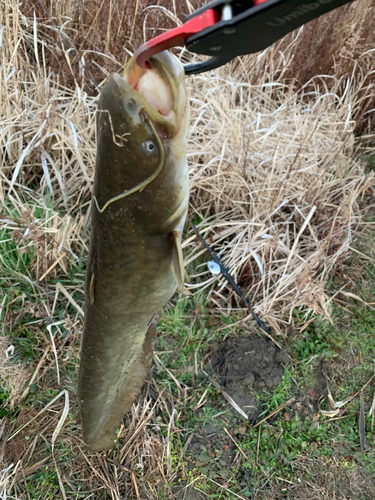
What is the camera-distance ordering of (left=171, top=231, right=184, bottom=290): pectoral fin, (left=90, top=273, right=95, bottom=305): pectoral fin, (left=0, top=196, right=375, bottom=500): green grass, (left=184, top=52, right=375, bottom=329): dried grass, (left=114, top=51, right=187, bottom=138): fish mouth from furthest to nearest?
(left=184, top=52, right=375, bottom=329): dried grass < (left=0, top=196, right=375, bottom=500): green grass < (left=90, top=273, right=95, bottom=305): pectoral fin < (left=171, top=231, right=184, bottom=290): pectoral fin < (left=114, top=51, right=187, bottom=138): fish mouth

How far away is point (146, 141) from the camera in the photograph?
3.11 feet

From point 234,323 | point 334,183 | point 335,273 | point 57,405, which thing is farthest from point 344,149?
point 57,405

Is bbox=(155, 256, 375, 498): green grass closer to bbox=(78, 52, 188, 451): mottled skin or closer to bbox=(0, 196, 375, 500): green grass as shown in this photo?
bbox=(0, 196, 375, 500): green grass

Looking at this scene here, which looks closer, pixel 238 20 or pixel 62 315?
pixel 238 20

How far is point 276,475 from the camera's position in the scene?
193 centimetres

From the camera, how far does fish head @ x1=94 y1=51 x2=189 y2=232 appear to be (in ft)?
2.92

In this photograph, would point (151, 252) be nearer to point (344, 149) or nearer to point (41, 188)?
point (41, 188)

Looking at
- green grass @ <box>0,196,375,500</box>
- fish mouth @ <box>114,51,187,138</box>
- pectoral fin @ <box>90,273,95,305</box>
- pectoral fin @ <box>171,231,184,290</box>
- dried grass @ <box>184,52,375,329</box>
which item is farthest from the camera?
dried grass @ <box>184,52,375,329</box>

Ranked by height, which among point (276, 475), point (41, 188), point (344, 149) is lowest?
point (276, 475)

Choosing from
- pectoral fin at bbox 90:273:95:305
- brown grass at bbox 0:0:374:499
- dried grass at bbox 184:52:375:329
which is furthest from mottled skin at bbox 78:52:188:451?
dried grass at bbox 184:52:375:329

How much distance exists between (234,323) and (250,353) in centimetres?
20

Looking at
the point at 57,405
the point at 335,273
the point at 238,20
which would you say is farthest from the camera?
the point at 335,273

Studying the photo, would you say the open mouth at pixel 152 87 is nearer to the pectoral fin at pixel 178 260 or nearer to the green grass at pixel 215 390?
the pectoral fin at pixel 178 260

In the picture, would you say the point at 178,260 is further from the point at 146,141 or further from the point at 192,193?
the point at 192,193
